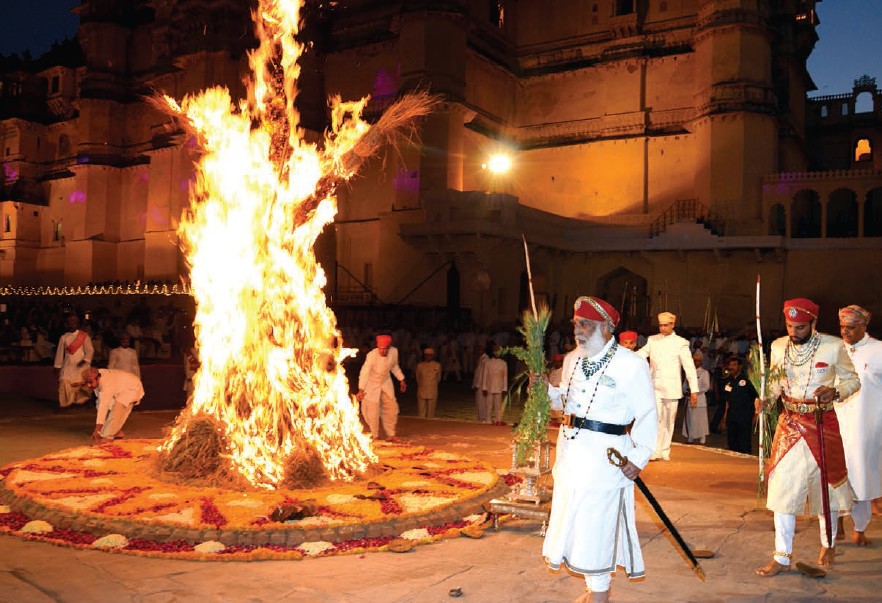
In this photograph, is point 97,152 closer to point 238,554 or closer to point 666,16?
point 666,16

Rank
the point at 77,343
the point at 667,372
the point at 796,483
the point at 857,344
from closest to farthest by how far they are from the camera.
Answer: the point at 796,483
the point at 857,344
the point at 667,372
the point at 77,343

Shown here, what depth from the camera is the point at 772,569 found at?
17.6 feet

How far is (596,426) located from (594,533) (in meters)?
0.62

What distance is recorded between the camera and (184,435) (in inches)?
317

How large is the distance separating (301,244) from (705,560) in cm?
540

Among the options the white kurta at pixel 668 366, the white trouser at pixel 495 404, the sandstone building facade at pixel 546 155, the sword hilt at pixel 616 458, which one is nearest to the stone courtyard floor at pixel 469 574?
the sword hilt at pixel 616 458

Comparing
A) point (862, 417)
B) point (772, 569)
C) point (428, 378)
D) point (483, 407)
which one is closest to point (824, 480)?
point (772, 569)

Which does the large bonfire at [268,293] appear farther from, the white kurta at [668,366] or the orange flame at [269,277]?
the white kurta at [668,366]

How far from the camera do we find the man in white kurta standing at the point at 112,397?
33.3 ft

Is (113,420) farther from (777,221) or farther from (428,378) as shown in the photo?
(777,221)

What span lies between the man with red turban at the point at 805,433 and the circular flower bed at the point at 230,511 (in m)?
2.45

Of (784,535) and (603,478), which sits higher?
(603,478)

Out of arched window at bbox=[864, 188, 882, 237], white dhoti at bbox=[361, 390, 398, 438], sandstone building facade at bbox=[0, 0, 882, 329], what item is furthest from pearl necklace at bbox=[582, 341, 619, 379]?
arched window at bbox=[864, 188, 882, 237]

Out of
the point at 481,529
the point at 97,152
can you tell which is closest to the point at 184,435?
the point at 481,529
